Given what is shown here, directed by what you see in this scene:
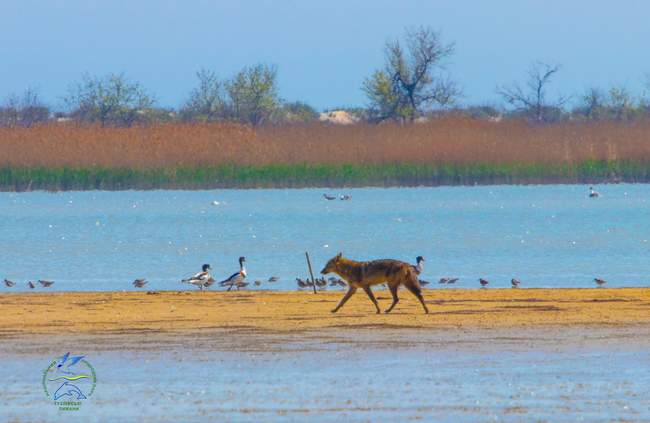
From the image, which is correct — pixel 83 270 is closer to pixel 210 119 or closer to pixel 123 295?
pixel 123 295

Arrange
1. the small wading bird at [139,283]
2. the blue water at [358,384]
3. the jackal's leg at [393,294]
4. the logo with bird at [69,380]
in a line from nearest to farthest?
the blue water at [358,384]
the logo with bird at [69,380]
the jackal's leg at [393,294]
the small wading bird at [139,283]

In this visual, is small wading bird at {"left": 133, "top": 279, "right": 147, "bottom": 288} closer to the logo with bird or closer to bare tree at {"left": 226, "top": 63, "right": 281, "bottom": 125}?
the logo with bird

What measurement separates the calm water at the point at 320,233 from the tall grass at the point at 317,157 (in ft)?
2.84

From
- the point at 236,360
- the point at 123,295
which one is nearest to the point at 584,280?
the point at 123,295

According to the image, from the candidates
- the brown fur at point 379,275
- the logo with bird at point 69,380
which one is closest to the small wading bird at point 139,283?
the brown fur at point 379,275

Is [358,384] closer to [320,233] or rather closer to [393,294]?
[393,294]

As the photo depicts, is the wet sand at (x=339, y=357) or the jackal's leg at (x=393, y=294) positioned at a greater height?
the jackal's leg at (x=393, y=294)

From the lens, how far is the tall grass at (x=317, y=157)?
47.1 metres

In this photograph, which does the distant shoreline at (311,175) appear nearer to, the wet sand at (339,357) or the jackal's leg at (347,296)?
the wet sand at (339,357)

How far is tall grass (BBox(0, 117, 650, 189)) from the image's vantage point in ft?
154

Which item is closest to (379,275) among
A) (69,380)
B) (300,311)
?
(300,311)

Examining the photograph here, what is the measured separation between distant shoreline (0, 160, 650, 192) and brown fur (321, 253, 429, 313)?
98.5 ft

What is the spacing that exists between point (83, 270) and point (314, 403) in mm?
16281

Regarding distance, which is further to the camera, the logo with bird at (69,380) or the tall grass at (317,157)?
the tall grass at (317,157)
